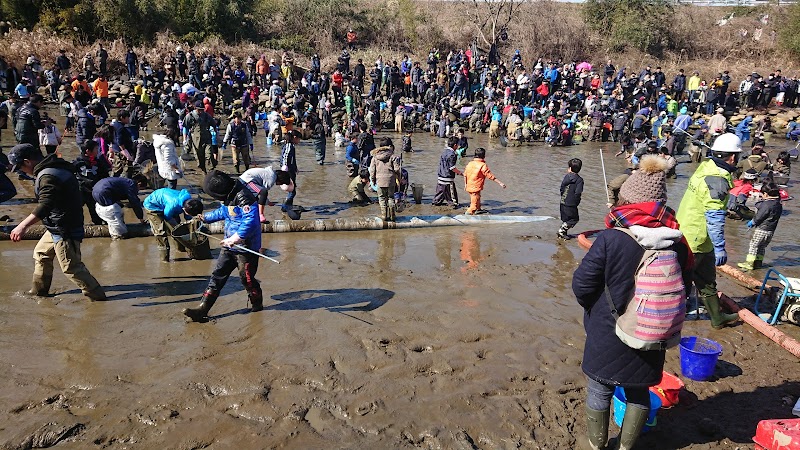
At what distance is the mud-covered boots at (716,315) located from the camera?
18.5 ft

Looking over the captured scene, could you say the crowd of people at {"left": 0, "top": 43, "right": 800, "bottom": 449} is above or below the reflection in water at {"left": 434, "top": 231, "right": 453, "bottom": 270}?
above

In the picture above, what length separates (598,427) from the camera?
354 centimetres

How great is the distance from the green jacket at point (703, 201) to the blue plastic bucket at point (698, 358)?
109 centimetres

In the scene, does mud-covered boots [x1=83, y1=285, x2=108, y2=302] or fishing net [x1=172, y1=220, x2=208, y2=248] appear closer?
mud-covered boots [x1=83, y1=285, x2=108, y2=302]

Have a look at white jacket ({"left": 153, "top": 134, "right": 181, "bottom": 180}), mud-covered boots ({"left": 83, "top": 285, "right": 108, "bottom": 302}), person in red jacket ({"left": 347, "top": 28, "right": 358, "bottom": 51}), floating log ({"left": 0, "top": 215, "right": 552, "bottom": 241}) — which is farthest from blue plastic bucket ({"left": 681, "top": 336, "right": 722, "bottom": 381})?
person in red jacket ({"left": 347, "top": 28, "right": 358, "bottom": 51})

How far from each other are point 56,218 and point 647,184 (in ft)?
17.5

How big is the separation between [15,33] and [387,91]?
17199 mm

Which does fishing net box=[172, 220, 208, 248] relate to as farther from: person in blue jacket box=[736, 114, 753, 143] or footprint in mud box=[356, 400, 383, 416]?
person in blue jacket box=[736, 114, 753, 143]

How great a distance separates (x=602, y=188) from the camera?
13.6 m

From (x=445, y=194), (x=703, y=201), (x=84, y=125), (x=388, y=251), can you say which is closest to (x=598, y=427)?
(x=703, y=201)

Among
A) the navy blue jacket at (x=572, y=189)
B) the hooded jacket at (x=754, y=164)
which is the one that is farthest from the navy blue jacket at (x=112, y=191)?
the hooded jacket at (x=754, y=164)

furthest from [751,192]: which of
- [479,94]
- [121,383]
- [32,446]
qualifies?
[479,94]

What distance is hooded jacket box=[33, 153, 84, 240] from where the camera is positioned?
5418mm

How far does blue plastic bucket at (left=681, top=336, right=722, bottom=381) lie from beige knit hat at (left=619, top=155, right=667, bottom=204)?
164cm
